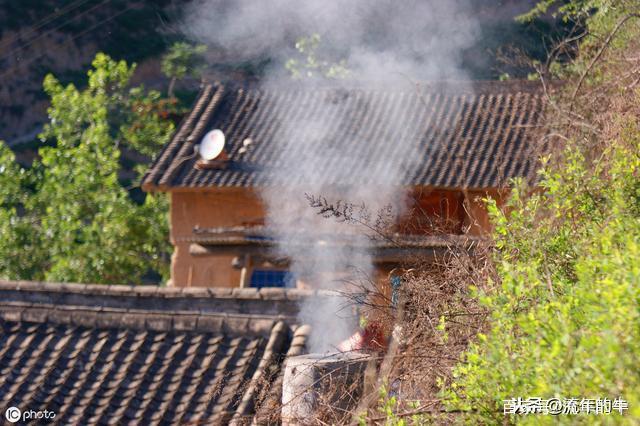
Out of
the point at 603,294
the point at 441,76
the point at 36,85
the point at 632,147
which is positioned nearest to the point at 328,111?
the point at 441,76

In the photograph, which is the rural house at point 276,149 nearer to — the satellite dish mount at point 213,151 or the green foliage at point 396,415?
the satellite dish mount at point 213,151

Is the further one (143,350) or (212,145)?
(212,145)

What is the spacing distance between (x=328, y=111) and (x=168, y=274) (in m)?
4.31

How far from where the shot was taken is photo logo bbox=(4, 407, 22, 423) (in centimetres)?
668

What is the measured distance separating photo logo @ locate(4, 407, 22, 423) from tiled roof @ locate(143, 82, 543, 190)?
8.07 m

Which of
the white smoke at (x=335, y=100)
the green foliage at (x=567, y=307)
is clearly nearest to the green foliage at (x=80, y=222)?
the white smoke at (x=335, y=100)


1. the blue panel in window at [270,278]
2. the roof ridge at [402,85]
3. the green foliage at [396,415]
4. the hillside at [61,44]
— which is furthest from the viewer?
the hillside at [61,44]

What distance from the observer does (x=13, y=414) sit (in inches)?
265

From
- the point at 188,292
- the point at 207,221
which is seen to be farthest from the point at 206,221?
the point at 188,292

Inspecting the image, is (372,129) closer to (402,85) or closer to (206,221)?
(402,85)

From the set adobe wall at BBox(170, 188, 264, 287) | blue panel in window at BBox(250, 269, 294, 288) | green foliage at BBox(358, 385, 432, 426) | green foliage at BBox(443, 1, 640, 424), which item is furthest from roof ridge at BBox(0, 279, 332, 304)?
adobe wall at BBox(170, 188, 264, 287)

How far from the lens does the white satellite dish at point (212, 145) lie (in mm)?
15297

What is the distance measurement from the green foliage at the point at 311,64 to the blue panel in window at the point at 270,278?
22.8 feet

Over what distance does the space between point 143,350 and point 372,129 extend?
29.8ft
